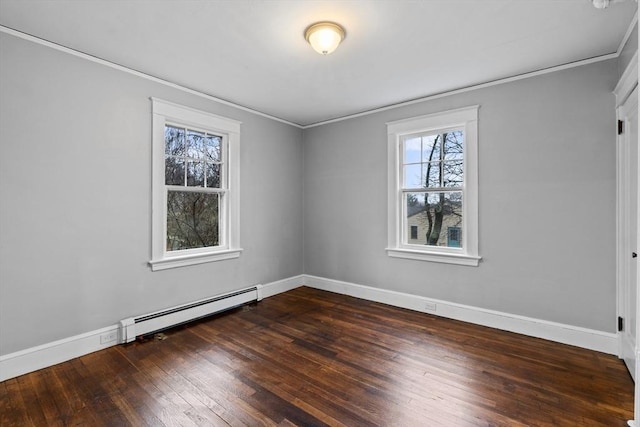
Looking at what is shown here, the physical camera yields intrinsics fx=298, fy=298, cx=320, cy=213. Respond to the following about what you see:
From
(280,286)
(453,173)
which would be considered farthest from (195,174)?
(453,173)

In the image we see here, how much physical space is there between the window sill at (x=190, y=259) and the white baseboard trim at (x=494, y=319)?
1.71 m

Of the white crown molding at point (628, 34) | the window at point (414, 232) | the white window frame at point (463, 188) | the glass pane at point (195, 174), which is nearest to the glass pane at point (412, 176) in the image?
the white window frame at point (463, 188)

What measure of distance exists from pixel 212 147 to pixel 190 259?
147 centimetres

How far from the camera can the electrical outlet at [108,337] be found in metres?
2.83

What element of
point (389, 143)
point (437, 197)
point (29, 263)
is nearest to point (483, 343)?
point (437, 197)

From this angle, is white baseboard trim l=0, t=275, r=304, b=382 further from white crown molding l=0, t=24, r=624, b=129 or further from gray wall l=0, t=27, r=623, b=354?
white crown molding l=0, t=24, r=624, b=129

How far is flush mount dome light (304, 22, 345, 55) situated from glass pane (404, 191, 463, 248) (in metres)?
2.30

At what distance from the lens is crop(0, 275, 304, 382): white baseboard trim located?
2.34 meters

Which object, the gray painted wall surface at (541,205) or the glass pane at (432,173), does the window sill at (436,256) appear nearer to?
the gray painted wall surface at (541,205)

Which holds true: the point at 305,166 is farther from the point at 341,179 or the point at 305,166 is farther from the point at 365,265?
the point at 365,265

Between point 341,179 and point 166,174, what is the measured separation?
2.44 meters

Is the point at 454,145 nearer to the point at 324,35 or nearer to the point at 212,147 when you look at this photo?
the point at 324,35

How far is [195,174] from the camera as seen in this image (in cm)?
372

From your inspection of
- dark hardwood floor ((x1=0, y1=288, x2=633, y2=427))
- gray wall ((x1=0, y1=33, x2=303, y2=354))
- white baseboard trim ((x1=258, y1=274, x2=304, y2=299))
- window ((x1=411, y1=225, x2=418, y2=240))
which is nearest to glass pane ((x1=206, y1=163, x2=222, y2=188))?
gray wall ((x1=0, y1=33, x2=303, y2=354))
